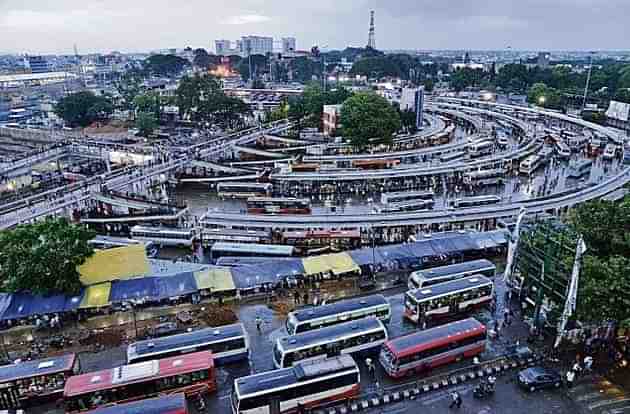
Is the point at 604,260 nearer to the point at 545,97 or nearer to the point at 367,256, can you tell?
the point at 367,256

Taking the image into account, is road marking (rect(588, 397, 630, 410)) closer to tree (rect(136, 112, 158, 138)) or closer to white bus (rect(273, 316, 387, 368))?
white bus (rect(273, 316, 387, 368))

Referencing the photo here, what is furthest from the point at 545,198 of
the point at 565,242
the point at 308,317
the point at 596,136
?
the point at 596,136

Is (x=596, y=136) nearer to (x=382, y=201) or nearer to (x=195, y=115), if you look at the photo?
(x=382, y=201)

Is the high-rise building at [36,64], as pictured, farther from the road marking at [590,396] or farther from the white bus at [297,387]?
the road marking at [590,396]

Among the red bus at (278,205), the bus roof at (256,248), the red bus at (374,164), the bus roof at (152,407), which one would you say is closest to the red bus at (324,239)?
the bus roof at (256,248)

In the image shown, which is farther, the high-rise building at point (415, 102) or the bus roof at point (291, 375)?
the high-rise building at point (415, 102)

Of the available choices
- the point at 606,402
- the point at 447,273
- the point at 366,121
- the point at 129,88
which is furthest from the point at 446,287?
the point at 129,88
